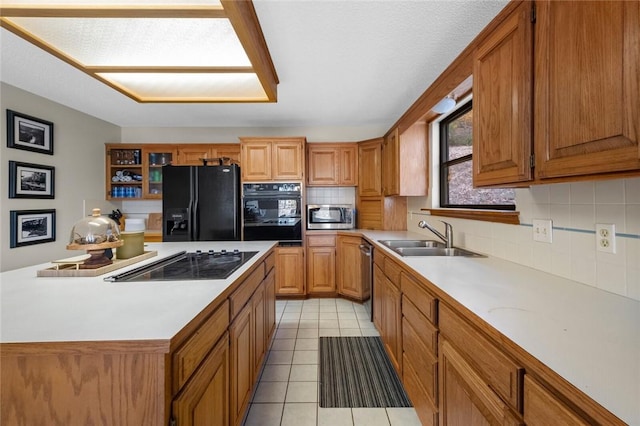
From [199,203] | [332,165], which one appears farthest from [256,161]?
[332,165]

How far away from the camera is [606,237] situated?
104cm

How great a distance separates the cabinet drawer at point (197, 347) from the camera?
30.1 inches

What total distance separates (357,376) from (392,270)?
0.82 metres

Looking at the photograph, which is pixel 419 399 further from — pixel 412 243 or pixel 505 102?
pixel 505 102

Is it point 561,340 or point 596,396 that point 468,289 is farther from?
point 596,396

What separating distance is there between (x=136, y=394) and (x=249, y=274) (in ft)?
2.78

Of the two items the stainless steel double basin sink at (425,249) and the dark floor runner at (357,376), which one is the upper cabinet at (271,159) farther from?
the dark floor runner at (357,376)

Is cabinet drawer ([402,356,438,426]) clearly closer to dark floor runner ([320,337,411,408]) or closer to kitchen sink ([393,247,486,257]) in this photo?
dark floor runner ([320,337,411,408])

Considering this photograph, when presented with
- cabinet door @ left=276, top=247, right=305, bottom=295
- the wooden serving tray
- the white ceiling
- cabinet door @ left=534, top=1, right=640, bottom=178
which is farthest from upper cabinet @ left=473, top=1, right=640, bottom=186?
cabinet door @ left=276, top=247, right=305, bottom=295

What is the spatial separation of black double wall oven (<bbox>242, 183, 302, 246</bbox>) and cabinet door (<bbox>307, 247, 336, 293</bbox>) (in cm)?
50

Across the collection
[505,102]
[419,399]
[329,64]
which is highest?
[329,64]

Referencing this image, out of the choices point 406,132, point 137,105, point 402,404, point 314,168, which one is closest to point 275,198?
point 314,168

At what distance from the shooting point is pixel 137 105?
3.25 m

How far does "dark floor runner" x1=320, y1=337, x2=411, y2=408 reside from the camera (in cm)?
171
